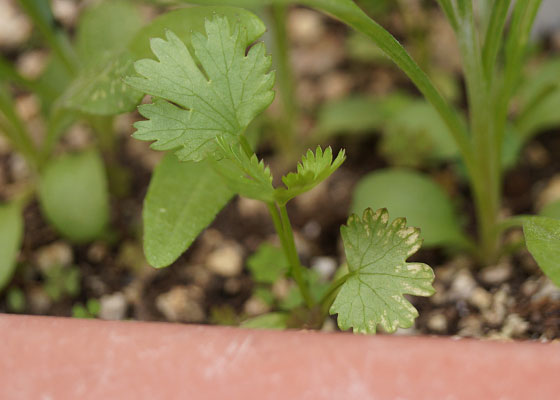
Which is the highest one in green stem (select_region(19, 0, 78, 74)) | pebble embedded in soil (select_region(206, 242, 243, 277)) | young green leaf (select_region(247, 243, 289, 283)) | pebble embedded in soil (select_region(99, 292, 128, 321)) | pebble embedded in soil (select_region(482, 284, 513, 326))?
green stem (select_region(19, 0, 78, 74))

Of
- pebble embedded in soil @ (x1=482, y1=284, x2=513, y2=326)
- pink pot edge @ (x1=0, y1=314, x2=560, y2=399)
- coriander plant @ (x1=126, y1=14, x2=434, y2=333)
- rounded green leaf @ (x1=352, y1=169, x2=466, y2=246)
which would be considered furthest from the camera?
rounded green leaf @ (x1=352, y1=169, x2=466, y2=246)

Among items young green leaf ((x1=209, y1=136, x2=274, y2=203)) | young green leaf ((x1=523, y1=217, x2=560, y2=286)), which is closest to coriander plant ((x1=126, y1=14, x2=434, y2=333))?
young green leaf ((x1=209, y1=136, x2=274, y2=203))

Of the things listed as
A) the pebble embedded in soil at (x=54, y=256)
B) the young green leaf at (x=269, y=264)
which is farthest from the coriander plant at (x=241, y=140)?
the pebble embedded in soil at (x=54, y=256)

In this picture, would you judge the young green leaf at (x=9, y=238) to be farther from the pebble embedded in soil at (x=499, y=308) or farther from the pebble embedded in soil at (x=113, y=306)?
the pebble embedded in soil at (x=499, y=308)

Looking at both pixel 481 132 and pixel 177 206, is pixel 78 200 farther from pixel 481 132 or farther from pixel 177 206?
pixel 481 132

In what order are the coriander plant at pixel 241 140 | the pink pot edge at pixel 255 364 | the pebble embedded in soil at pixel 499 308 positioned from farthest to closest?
the pebble embedded in soil at pixel 499 308 < the coriander plant at pixel 241 140 < the pink pot edge at pixel 255 364

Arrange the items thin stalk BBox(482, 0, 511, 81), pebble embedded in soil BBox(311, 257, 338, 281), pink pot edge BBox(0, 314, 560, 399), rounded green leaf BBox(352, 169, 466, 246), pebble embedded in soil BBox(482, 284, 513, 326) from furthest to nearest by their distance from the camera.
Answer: pebble embedded in soil BBox(311, 257, 338, 281) < rounded green leaf BBox(352, 169, 466, 246) < pebble embedded in soil BBox(482, 284, 513, 326) < thin stalk BBox(482, 0, 511, 81) < pink pot edge BBox(0, 314, 560, 399)

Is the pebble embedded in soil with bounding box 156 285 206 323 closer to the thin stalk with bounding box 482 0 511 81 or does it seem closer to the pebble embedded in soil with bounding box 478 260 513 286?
the pebble embedded in soil with bounding box 478 260 513 286
